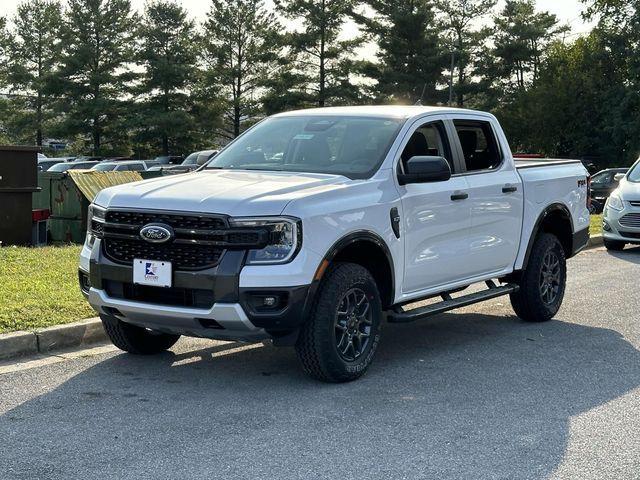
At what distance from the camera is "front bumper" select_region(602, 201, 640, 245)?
566 inches

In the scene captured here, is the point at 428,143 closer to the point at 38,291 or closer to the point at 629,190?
the point at 38,291

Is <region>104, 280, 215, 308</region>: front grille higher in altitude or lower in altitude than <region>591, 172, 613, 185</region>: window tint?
lower

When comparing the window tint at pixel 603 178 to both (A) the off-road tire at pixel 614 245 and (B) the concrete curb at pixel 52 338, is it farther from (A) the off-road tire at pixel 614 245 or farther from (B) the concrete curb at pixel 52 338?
(B) the concrete curb at pixel 52 338

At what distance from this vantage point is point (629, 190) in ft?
48.5

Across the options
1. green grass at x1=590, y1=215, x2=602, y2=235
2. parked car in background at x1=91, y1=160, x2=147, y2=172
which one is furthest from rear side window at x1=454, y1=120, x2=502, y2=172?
parked car in background at x1=91, y1=160, x2=147, y2=172

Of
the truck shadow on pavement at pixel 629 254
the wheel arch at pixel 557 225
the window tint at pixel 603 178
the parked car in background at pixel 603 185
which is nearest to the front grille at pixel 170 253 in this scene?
the wheel arch at pixel 557 225

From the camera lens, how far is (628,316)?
892 centimetres

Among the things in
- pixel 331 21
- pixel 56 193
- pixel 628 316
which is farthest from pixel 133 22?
pixel 628 316

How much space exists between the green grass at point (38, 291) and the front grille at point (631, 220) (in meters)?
8.35

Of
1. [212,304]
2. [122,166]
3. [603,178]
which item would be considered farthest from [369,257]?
[122,166]

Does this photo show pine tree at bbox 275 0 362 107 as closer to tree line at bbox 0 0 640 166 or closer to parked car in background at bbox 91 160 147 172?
tree line at bbox 0 0 640 166

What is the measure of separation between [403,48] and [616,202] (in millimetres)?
48651

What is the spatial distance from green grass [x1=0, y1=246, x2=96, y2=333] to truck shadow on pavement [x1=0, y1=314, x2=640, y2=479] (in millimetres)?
880

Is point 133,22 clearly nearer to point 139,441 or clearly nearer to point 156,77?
point 156,77
